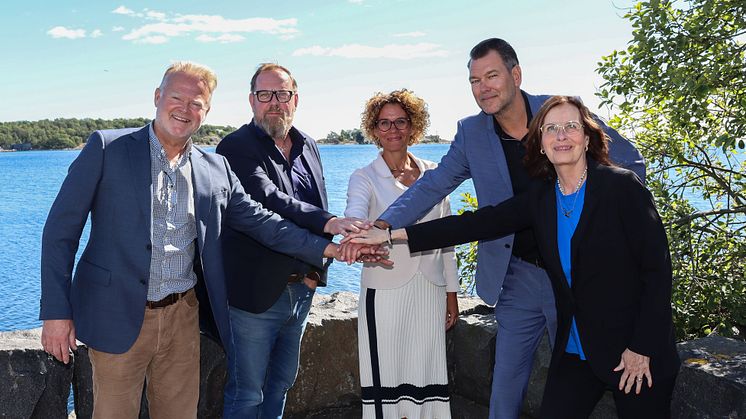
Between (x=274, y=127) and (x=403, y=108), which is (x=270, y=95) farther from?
(x=403, y=108)

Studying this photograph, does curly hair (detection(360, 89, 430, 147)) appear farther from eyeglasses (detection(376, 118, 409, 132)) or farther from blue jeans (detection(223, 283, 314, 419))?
blue jeans (detection(223, 283, 314, 419))

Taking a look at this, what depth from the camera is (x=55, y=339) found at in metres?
2.62

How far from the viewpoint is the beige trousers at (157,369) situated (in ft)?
9.05

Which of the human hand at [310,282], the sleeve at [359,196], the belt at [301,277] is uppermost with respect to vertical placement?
the sleeve at [359,196]

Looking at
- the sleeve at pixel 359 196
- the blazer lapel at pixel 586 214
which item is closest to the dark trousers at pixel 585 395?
the blazer lapel at pixel 586 214

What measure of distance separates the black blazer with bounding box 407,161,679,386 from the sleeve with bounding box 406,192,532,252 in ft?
0.99

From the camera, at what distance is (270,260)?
337cm

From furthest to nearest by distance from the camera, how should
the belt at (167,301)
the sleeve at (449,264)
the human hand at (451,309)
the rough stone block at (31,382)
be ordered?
the human hand at (451,309) → the sleeve at (449,264) → the rough stone block at (31,382) → the belt at (167,301)

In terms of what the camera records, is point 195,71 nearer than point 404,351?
Yes

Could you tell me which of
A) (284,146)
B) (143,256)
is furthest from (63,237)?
(284,146)

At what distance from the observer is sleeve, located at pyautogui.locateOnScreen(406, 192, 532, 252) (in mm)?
3041

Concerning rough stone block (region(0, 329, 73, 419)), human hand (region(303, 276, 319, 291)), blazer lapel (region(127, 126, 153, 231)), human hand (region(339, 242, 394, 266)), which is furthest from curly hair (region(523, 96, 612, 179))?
rough stone block (region(0, 329, 73, 419))

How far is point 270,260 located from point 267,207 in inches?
10.9

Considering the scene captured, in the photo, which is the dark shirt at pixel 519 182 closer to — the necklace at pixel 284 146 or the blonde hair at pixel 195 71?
the necklace at pixel 284 146
